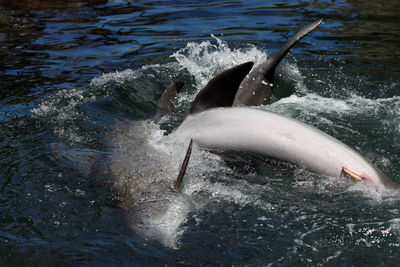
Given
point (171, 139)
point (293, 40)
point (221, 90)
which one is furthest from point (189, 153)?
point (293, 40)

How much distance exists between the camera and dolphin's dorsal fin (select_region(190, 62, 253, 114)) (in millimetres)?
5043

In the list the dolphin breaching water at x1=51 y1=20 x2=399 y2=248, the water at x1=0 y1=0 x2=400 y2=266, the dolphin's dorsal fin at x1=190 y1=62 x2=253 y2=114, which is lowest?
the water at x1=0 y1=0 x2=400 y2=266

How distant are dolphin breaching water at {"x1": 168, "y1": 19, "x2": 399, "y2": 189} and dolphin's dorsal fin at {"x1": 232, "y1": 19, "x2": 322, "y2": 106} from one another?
0.89 metres

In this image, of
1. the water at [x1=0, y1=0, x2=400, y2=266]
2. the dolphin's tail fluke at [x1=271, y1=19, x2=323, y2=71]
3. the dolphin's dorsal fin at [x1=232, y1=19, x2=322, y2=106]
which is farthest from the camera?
the dolphin's dorsal fin at [x1=232, y1=19, x2=322, y2=106]

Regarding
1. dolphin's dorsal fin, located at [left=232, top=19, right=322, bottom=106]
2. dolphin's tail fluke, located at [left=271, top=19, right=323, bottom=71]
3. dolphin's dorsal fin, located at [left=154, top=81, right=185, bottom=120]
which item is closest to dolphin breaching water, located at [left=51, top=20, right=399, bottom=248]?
dolphin's dorsal fin, located at [left=154, top=81, right=185, bottom=120]

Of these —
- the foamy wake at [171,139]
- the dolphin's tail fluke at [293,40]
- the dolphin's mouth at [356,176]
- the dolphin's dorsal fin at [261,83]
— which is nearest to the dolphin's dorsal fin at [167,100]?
the foamy wake at [171,139]

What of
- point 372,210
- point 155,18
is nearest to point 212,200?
point 372,210

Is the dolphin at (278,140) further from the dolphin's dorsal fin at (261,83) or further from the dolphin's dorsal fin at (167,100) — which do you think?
the dolphin's dorsal fin at (261,83)

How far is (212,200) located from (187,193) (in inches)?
8.0

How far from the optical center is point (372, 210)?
12.4ft

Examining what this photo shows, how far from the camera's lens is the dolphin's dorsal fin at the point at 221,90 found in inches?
199

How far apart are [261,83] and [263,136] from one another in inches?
69.8

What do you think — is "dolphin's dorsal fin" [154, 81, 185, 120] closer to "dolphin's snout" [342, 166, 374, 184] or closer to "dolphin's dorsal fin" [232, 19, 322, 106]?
"dolphin's dorsal fin" [232, 19, 322, 106]

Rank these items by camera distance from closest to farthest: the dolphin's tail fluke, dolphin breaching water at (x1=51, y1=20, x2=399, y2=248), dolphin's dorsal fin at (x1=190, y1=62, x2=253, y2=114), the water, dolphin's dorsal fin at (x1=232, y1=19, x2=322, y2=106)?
1. the water
2. dolphin breaching water at (x1=51, y1=20, x2=399, y2=248)
3. dolphin's dorsal fin at (x1=190, y1=62, x2=253, y2=114)
4. the dolphin's tail fluke
5. dolphin's dorsal fin at (x1=232, y1=19, x2=322, y2=106)
